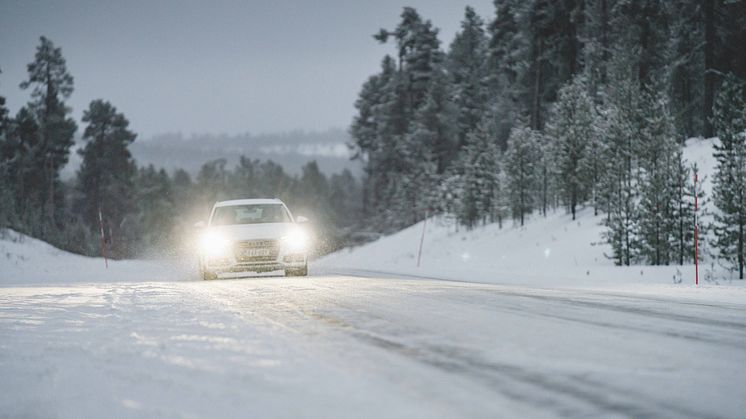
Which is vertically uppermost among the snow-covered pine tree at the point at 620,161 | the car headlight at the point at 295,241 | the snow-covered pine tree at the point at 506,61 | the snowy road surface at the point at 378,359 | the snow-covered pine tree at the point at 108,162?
the snow-covered pine tree at the point at 506,61

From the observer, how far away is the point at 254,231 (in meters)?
16.3

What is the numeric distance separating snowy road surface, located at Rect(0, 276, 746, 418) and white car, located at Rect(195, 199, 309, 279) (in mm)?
6537

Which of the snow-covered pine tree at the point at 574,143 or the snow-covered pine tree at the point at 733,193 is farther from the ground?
the snow-covered pine tree at the point at 574,143

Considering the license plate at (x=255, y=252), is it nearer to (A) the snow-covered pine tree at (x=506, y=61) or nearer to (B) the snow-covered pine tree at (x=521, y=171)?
(B) the snow-covered pine tree at (x=521, y=171)

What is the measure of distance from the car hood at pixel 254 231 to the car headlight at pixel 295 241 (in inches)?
4.2

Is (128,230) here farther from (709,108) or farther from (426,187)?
(709,108)

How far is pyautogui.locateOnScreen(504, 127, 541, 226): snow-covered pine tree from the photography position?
39.2 meters

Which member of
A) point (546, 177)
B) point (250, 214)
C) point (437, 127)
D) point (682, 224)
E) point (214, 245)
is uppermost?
point (437, 127)

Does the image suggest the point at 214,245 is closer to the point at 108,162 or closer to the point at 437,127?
the point at 437,127

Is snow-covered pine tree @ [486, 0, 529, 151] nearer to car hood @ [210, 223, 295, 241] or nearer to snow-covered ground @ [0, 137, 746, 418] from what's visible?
car hood @ [210, 223, 295, 241]

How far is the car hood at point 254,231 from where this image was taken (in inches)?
631

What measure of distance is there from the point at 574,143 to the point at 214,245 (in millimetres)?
21237

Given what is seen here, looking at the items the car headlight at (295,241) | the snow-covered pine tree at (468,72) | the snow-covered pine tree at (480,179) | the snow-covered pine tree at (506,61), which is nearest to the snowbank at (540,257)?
the snow-covered pine tree at (480,179)

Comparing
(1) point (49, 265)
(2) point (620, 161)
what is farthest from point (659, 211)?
(1) point (49, 265)
